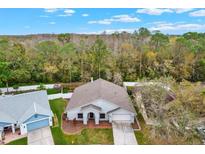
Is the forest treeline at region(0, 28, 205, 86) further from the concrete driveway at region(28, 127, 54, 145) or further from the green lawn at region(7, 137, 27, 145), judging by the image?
the green lawn at region(7, 137, 27, 145)

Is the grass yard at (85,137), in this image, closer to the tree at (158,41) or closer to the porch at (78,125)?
the porch at (78,125)

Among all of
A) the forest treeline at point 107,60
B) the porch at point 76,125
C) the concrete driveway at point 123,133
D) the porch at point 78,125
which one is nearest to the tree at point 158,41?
the forest treeline at point 107,60

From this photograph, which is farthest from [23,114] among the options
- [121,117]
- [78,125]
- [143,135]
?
[143,135]

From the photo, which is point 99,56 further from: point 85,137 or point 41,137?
point 41,137

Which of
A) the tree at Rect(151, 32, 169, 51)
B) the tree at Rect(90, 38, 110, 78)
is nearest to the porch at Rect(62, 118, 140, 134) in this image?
the tree at Rect(90, 38, 110, 78)
